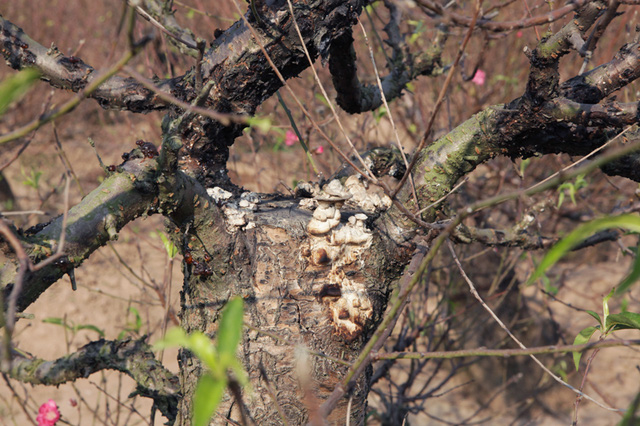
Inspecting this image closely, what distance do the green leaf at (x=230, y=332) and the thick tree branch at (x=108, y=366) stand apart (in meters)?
1.19

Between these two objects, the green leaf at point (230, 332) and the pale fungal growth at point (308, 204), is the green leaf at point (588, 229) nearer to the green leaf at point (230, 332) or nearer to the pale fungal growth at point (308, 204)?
the green leaf at point (230, 332)

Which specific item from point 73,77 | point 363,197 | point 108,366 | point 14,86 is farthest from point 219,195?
point 14,86

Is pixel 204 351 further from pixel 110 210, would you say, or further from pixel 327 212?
pixel 327 212

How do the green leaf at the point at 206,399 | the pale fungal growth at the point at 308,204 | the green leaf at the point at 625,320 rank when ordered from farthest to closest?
the pale fungal growth at the point at 308,204, the green leaf at the point at 625,320, the green leaf at the point at 206,399

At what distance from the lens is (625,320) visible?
101cm

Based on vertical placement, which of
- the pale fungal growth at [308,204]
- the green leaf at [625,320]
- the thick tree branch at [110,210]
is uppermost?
the thick tree branch at [110,210]

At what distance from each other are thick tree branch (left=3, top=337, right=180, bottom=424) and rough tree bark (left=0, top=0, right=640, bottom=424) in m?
0.07

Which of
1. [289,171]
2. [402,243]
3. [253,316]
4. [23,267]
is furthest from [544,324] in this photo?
[23,267]

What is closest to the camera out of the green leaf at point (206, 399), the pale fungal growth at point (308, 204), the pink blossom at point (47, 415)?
the green leaf at point (206, 399)

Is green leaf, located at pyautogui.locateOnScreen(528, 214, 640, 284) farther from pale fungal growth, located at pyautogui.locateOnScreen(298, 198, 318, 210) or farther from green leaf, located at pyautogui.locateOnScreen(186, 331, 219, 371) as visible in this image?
pale fungal growth, located at pyautogui.locateOnScreen(298, 198, 318, 210)

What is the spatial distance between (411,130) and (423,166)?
2.58m

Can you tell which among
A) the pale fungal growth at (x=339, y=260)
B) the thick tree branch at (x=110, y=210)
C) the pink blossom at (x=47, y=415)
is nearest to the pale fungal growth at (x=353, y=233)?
the pale fungal growth at (x=339, y=260)

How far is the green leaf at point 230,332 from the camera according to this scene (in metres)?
0.45

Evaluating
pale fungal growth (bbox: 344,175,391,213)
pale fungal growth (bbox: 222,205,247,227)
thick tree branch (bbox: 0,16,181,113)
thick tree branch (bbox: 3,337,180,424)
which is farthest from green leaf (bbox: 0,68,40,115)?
thick tree branch (bbox: 3,337,180,424)
